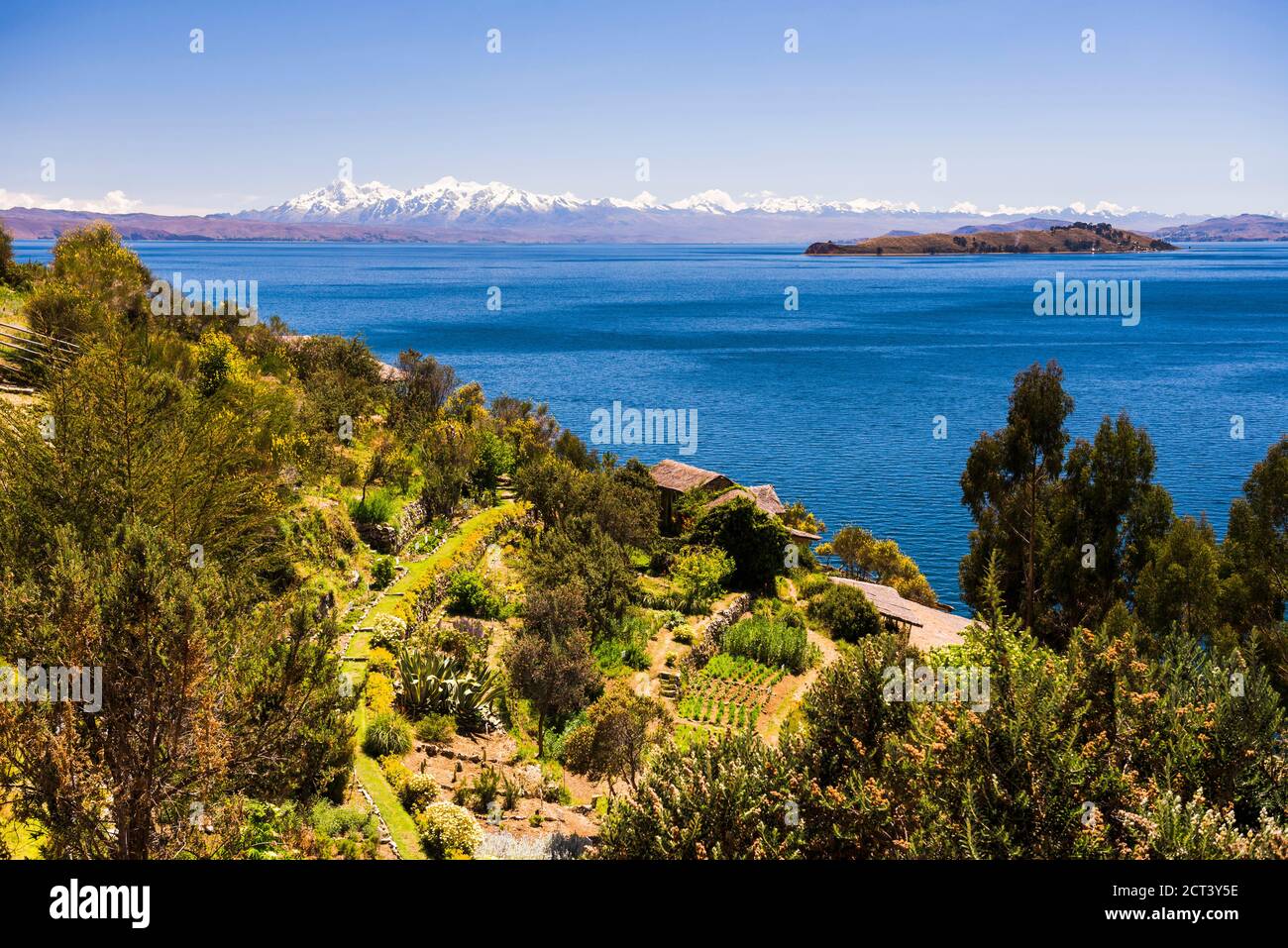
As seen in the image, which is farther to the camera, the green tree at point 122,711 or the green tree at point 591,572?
the green tree at point 591,572

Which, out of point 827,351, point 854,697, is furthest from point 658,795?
point 827,351

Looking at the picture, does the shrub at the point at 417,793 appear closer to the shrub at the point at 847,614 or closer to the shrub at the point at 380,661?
the shrub at the point at 380,661

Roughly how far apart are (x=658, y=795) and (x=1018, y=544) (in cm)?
2451

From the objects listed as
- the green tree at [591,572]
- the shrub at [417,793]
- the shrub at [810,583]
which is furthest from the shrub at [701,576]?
the shrub at [417,793]

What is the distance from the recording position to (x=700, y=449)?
68812 mm

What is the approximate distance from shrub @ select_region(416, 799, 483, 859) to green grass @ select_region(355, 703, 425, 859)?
0.63 ft

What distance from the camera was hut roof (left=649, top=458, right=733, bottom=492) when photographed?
1747 inches

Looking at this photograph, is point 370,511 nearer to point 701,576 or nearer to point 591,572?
point 591,572

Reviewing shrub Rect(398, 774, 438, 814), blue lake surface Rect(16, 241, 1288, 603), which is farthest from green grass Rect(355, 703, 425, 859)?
blue lake surface Rect(16, 241, 1288, 603)

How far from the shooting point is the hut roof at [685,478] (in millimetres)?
44375

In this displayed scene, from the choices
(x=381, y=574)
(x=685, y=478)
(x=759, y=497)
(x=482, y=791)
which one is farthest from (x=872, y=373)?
(x=482, y=791)

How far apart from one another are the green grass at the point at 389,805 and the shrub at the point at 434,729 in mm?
1896
